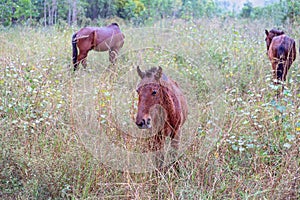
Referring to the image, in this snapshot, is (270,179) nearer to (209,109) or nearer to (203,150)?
(203,150)

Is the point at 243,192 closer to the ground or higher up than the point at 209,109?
closer to the ground

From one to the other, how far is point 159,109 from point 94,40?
411 cm

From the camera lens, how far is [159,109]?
10.8 feet

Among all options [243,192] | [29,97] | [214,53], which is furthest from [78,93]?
[214,53]

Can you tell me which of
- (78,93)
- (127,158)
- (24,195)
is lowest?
(24,195)

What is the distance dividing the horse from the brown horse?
3.38 meters

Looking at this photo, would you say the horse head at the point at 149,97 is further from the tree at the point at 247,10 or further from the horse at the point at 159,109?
the tree at the point at 247,10

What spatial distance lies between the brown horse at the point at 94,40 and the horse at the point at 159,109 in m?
3.38

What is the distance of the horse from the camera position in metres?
3.03

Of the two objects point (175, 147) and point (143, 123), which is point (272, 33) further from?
point (143, 123)

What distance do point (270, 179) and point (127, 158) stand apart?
50.2 inches

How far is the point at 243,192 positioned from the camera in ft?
10.00

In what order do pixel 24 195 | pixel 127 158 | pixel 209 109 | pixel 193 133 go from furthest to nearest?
pixel 209 109 → pixel 193 133 → pixel 127 158 → pixel 24 195

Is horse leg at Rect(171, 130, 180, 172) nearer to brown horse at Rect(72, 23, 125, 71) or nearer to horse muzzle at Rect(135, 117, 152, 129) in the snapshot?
horse muzzle at Rect(135, 117, 152, 129)
